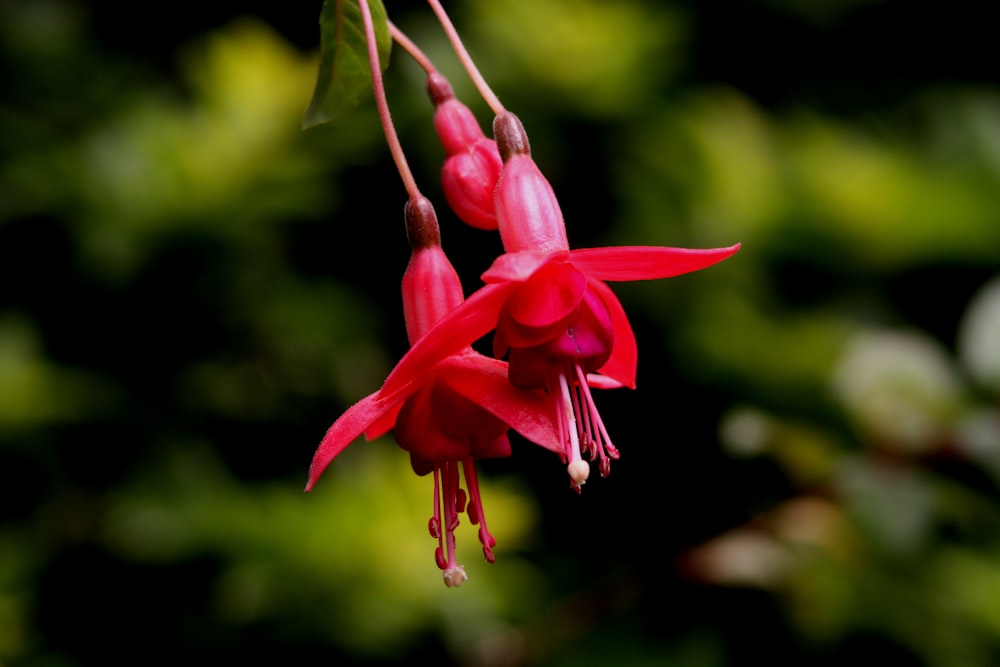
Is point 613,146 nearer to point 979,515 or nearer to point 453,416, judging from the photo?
point 979,515

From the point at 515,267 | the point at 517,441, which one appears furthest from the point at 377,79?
the point at 517,441

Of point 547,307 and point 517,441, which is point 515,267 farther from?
point 517,441

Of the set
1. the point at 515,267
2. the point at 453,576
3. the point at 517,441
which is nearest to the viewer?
the point at 515,267

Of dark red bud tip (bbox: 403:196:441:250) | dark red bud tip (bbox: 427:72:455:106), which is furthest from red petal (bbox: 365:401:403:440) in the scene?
dark red bud tip (bbox: 427:72:455:106)

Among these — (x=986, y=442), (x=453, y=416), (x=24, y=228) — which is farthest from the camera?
(x=24, y=228)

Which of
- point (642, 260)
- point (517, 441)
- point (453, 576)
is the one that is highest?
point (642, 260)

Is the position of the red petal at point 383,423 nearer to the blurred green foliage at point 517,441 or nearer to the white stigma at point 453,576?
the white stigma at point 453,576

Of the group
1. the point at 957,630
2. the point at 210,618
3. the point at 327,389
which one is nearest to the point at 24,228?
the point at 327,389

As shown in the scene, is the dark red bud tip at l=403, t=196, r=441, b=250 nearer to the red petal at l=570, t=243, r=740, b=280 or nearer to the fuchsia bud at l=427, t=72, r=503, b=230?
the fuchsia bud at l=427, t=72, r=503, b=230
